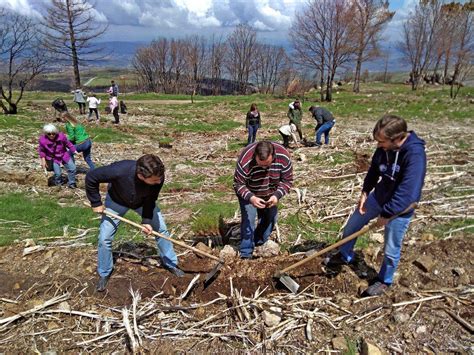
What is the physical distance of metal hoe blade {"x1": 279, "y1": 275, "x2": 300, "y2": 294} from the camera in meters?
4.13

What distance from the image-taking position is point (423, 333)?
3.58 m

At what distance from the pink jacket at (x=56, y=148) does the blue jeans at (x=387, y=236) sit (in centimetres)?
625

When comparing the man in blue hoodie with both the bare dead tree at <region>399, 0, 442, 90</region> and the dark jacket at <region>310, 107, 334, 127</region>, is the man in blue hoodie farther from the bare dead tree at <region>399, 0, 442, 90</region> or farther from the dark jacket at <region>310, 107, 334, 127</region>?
the bare dead tree at <region>399, 0, 442, 90</region>

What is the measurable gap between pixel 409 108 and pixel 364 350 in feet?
63.6

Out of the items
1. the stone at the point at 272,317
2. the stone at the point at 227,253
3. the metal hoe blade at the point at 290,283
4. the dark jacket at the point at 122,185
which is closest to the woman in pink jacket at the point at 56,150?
the dark jacket at the point at 122,185

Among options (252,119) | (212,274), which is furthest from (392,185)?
(252,119)

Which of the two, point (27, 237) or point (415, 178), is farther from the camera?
point (27, 237)

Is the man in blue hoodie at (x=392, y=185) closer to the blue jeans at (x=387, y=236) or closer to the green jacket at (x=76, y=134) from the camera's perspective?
the blue jeans at (x=387, y=236)

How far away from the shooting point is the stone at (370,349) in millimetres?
3318

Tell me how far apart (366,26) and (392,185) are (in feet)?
87.7

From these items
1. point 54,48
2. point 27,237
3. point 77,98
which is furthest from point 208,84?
point 27,237

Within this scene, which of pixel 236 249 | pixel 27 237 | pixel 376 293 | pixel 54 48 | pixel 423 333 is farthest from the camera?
pixel 54 48

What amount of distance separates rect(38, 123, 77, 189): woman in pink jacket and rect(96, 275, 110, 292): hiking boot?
4332 mm

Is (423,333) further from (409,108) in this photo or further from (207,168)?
(409,108)
